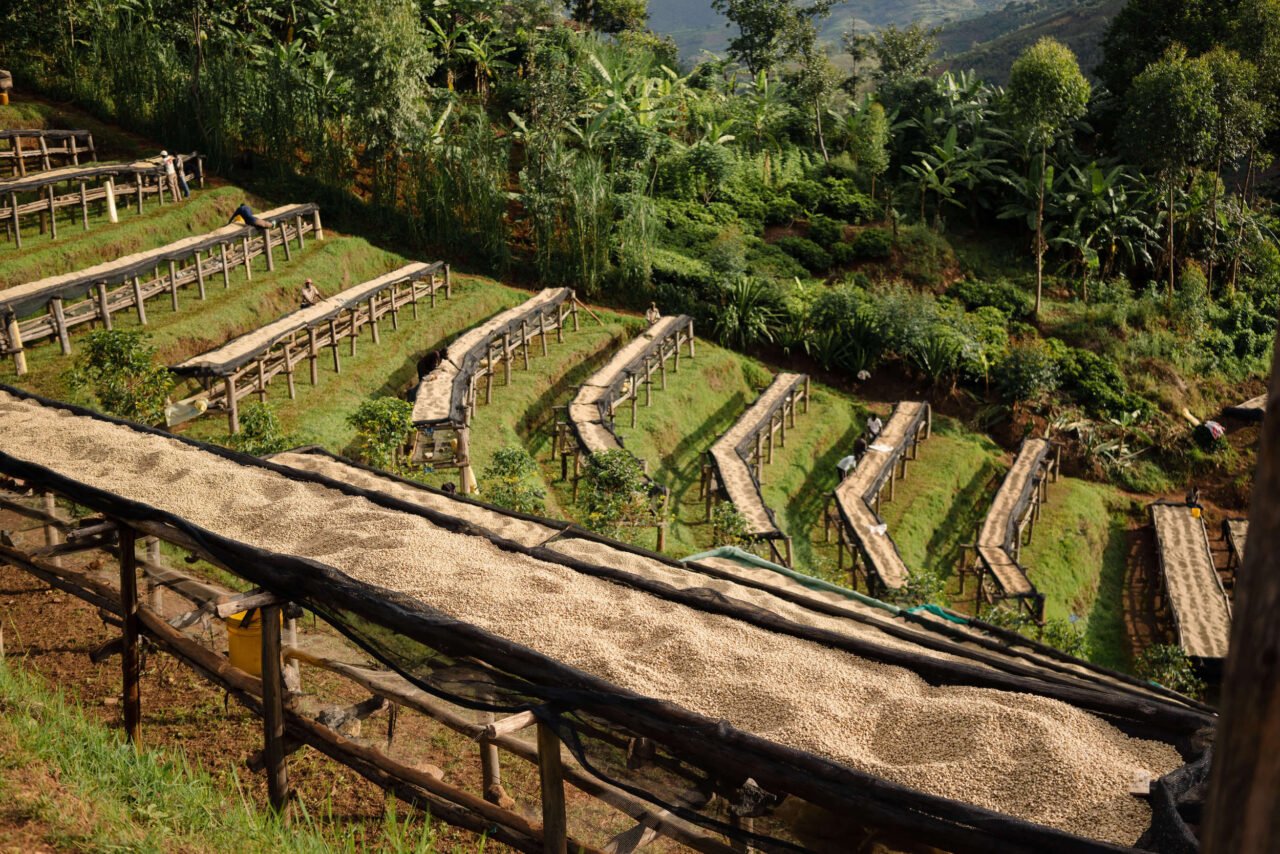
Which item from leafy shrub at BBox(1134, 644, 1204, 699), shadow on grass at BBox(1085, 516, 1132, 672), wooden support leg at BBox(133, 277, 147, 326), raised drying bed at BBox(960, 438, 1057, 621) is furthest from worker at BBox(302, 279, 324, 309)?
leafy shrub at BBox(1134, 644, 1204, 699)

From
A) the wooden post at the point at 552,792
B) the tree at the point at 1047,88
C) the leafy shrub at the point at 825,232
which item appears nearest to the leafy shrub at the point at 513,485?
the wooden post at the point at 552,792

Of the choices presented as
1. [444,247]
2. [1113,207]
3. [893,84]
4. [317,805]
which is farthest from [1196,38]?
[317,805]

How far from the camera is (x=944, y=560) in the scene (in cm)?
1577

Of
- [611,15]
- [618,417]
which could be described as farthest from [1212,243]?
[611,15]

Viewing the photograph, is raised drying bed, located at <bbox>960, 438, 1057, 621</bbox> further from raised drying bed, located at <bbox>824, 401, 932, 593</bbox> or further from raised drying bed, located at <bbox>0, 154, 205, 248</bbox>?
raised drying bed, located at <bbox>0, 154, 205, 248</bbox>

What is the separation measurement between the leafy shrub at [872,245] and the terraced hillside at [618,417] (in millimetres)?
6570

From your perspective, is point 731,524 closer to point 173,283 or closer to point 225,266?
point 173,283

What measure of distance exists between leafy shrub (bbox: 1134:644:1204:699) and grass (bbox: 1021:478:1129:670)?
6.28 ft

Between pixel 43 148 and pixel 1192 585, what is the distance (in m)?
22.7

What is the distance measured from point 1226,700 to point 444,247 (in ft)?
71.5

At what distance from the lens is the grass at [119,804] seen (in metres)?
4.46

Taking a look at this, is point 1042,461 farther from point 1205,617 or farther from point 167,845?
point 167,845

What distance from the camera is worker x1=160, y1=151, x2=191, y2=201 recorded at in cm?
1870

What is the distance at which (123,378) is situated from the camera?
1130 centimetres
